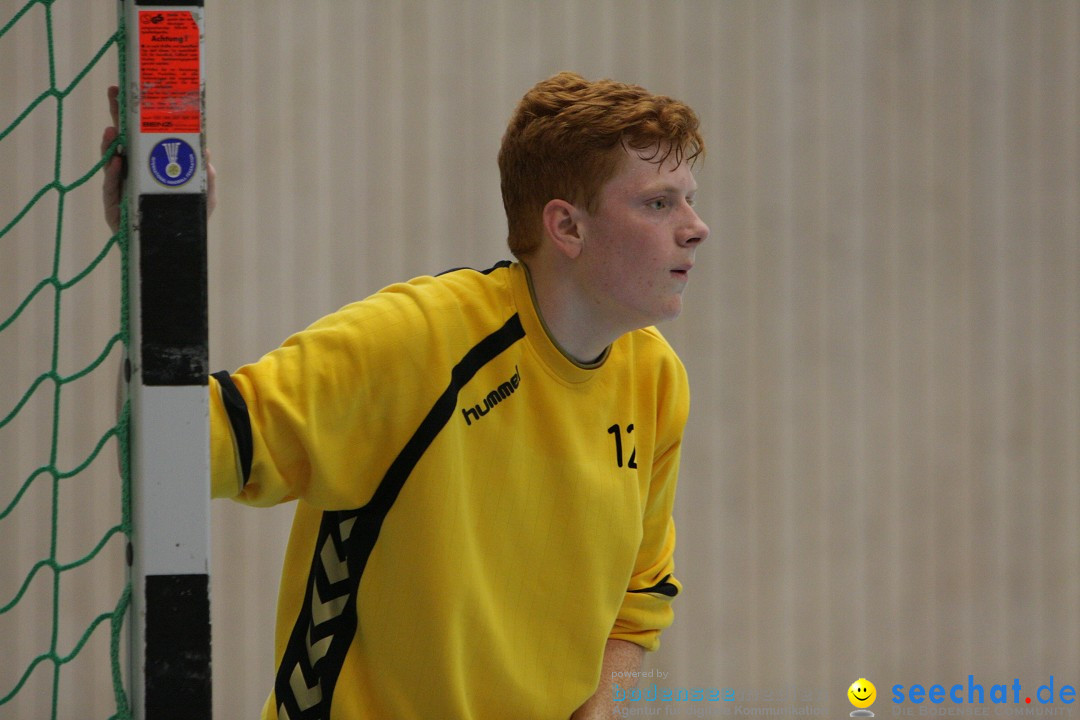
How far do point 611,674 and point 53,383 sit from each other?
1.60m

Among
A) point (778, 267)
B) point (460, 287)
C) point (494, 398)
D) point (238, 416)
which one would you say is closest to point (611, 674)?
point (494, 398)

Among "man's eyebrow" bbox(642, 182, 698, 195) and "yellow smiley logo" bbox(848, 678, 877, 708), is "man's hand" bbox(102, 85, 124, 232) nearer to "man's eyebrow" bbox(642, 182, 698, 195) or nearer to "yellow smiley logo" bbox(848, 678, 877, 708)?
"man's eyebrow" bbox(642, 182, 698, 195)

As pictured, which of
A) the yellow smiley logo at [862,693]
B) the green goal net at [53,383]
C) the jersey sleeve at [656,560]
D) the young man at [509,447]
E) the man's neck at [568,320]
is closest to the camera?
the young man at [509,447]

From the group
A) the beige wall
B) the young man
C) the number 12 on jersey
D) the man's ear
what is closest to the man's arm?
the young man

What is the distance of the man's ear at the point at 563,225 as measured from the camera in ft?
4.25

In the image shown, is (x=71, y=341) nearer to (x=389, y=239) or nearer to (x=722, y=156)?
(x=389, y=239)

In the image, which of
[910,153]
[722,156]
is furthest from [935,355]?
[722,156]

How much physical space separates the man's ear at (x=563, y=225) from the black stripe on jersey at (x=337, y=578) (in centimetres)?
14

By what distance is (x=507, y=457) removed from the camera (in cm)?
125

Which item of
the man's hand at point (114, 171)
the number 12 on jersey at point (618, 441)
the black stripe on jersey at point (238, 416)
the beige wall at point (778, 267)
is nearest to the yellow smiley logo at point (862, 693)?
the beige wall at point (778, 267)

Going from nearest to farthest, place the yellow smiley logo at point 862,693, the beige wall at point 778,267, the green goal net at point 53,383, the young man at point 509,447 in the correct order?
the young man at point 509,447, the green goal net at point 53,383, the beige wall at point 778,267, the yellow smiley logo at point 862,693

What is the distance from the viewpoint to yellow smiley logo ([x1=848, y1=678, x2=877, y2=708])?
2.98 meters

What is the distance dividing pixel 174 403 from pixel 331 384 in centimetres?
19

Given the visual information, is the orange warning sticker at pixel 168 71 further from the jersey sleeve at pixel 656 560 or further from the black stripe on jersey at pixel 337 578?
the jersey sleeve at pixel 656 560
